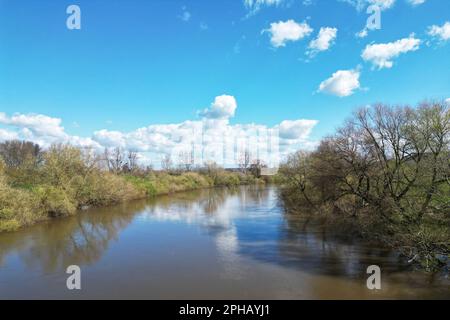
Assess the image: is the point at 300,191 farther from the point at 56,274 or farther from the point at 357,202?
the point at 56,274

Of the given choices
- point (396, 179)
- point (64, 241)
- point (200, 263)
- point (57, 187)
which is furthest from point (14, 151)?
point (396, 179)

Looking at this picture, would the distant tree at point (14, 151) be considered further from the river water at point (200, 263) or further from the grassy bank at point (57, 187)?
the river water at point (200, 263)

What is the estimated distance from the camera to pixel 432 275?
427 inches

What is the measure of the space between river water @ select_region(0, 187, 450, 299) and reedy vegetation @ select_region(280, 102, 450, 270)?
4.11 ft

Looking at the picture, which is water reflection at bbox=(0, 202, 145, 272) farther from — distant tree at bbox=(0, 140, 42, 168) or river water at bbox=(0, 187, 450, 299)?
distant tree at bbox=(0, 140, 42, 168)

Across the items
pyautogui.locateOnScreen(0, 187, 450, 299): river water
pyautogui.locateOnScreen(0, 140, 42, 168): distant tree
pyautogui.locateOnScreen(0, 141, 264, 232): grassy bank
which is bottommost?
pyautogui.locateOnScreen(0, 187, 450, 299): river water

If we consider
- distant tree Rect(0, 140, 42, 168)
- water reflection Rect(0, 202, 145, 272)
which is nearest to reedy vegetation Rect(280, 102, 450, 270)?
water reflection Rect(0, 202, 145, 272)

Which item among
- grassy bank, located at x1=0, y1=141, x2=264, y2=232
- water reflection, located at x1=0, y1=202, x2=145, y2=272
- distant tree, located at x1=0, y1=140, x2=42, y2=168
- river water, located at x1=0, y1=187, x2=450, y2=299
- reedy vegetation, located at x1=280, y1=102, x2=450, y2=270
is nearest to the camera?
river water, located at x1=0, y1=187, x2=450, y2=299

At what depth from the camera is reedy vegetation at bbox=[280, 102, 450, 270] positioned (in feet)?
37.2

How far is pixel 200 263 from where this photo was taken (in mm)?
12711

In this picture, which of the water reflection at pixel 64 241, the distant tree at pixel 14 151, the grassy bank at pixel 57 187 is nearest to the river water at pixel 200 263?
the water reflection at pixel 64 241

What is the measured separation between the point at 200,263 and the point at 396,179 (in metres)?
10.6

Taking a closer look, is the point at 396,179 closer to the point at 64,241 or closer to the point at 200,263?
the point at 200,263
